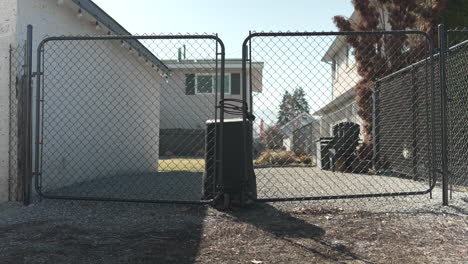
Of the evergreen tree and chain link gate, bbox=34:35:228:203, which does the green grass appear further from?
the evergreen tree

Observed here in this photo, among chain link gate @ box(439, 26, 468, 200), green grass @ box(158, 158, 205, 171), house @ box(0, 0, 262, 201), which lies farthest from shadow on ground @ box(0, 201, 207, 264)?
green grass @ box(158, 158, 205, 171)

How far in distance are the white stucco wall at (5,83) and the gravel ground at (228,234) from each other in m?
0.42

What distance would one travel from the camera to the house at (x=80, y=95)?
191 inches

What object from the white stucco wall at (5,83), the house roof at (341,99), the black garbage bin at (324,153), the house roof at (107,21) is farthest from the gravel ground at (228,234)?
the house roof at (341,99)

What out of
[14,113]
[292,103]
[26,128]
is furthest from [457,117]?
[14,113]

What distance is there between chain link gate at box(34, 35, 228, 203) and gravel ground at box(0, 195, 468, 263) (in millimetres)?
290

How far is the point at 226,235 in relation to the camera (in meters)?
3.46

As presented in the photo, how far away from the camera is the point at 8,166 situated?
482 cm

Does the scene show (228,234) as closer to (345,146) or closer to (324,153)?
(345,146)

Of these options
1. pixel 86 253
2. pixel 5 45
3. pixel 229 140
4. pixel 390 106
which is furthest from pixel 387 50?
pixel 86 253

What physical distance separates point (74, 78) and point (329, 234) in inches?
197

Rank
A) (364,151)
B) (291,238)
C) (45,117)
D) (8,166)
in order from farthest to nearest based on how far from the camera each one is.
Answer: (364,151) < (45,117) < (8,166) < (291,238)

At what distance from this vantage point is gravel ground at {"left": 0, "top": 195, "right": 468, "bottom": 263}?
291 cm

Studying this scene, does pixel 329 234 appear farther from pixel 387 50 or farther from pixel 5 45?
pixel 387 50
